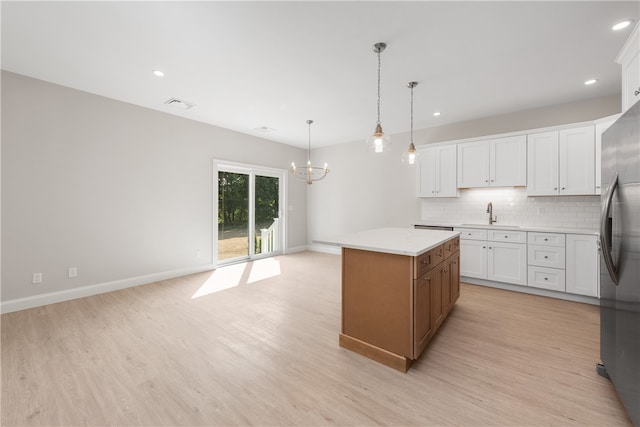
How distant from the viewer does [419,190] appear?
196 inches

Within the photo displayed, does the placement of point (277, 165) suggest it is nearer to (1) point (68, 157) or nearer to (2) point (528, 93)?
(1) point (68, 157)

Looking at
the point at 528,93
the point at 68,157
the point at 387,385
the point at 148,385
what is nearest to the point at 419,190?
the point at 528,93

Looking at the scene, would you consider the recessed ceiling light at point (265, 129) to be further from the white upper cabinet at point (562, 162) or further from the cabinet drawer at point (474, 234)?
the white upper cabinet at point (562, 162)

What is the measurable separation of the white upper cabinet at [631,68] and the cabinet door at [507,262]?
216cm

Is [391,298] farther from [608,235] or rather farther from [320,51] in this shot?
[320,51]

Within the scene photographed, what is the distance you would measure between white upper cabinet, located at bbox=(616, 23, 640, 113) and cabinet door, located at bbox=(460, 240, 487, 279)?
7.76 ft

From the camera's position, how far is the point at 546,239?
3582mm

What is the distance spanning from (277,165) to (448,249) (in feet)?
15.2

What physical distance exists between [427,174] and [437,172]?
0.18 meters

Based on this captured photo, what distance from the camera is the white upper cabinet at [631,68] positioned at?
1.95 m

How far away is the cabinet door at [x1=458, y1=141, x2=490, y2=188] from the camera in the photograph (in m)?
4.26

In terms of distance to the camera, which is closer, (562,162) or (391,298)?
(391,298)

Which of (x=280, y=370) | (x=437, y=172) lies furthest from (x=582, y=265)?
(x=280, y=370)

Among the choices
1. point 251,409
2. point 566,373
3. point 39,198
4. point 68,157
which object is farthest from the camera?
point 68,157
